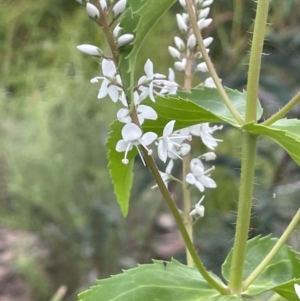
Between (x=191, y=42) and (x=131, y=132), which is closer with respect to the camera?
(x=131, y=132)

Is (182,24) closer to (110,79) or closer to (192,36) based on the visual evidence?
(192,36)

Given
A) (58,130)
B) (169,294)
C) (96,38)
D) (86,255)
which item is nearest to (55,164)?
(58,130)

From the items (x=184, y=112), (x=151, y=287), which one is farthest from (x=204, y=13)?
(x=151, y=287)

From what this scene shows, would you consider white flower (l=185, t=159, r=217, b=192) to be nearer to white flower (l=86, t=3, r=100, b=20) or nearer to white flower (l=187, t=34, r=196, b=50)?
white flower (l=187, t=34, r=196, b=50)

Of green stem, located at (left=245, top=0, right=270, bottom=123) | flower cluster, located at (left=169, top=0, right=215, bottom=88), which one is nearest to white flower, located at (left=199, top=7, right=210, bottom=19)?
flower cluster, located at (left=169, top=0, right=215, bottom=88)

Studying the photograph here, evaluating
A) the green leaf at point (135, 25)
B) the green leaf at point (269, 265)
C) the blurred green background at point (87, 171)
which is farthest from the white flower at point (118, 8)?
the blurred green background at point (87, 171)
